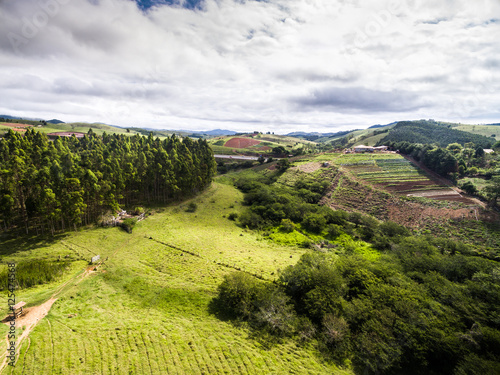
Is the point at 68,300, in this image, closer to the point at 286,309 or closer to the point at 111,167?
the point at 286,309

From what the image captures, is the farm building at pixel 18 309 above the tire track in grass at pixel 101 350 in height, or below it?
above

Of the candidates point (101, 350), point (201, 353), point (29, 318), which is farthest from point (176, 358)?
point (29, 318)

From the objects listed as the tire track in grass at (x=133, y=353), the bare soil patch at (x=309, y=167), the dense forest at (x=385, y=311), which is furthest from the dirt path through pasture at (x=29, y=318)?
the bare soil patch at (x=309, y=167)

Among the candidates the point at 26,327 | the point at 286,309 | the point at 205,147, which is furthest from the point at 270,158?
the point at 26,327

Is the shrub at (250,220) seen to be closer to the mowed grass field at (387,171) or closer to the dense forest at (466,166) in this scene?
the mowed grass field at (387,171)

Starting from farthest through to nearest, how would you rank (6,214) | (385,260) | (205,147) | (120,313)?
(205,147) → (385,260) → (6,214) → (120,313)

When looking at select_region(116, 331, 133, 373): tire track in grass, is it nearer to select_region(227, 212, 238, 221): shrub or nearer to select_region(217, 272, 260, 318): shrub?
select_region(217, 272, 260, 318): shrub
